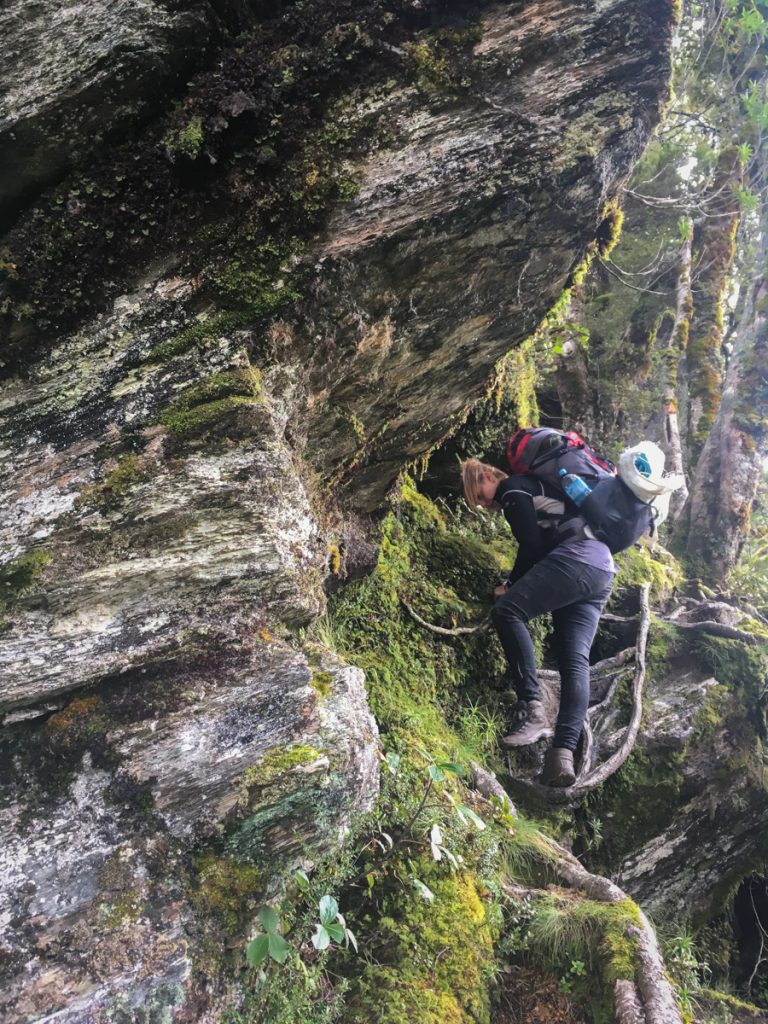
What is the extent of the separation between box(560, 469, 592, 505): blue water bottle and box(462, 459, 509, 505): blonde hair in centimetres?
83

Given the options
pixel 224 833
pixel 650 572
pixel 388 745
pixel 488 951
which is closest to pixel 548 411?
pixel 650 572

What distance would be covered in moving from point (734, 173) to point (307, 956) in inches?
495

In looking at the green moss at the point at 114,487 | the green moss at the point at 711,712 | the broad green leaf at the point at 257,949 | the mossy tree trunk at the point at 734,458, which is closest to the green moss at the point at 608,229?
the green moss at the point at 114,487

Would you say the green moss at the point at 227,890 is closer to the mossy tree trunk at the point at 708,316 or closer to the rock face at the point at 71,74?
the rock face at the point at 71,74

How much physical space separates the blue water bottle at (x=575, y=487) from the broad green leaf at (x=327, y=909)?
3.85 metres

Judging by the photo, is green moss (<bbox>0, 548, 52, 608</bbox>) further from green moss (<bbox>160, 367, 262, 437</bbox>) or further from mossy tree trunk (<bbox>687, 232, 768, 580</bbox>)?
mossy tree trunk (<bbox>687, 232, 768, 580</bbox>)

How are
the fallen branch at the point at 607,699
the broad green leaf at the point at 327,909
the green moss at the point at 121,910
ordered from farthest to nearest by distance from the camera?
the fallen branch at the point at 607,699 < the broad green leaf at the point at 327,909 < the green moss at the point at 121,910

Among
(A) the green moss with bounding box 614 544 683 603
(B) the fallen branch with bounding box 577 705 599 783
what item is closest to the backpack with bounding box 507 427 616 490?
(B) the fallen branch with bounding box 577 705 599 783

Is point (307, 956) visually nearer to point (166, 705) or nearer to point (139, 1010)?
point (139, 1010)

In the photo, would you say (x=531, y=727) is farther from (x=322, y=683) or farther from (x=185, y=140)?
(x=185, y=140)

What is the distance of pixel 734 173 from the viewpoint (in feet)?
33.4

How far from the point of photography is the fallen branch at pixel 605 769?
5750mm

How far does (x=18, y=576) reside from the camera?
2861 mm

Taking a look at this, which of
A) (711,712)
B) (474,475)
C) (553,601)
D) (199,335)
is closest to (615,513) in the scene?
(553,601)
